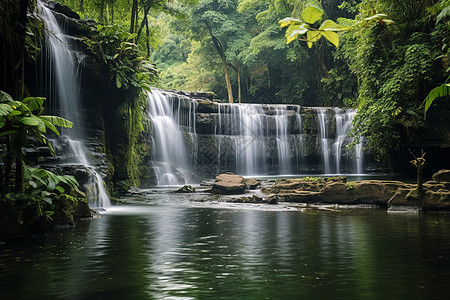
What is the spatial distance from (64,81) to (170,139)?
9001 mm

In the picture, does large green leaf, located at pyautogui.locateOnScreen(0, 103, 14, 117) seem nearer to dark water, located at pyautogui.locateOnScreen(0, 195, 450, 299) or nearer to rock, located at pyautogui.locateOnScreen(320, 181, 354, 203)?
dark water, located at pyautogui.locateOnScreen(0, 195, 450, 299)

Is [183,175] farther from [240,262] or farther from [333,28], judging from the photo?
[333,28]

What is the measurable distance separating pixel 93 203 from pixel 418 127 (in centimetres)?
1207

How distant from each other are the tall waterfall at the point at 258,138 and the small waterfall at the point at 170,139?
0.06 m

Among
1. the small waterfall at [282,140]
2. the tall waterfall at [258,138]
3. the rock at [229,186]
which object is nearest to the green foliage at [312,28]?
the rock at [229,186]

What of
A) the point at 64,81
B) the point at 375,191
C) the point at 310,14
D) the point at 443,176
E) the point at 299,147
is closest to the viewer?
the point at 310,14

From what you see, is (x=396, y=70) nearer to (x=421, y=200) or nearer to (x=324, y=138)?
(x=421, y=200)

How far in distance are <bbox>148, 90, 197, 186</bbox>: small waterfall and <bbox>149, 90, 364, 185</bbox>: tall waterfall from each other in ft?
0.19

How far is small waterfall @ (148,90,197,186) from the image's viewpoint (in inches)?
878

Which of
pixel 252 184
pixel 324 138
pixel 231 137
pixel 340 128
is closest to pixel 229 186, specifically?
pixel 252 184

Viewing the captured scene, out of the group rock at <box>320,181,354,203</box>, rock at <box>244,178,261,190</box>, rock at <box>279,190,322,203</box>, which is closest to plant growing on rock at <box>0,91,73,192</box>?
rock at <box>279,190,322,203</box>

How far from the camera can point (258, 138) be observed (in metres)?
26.7

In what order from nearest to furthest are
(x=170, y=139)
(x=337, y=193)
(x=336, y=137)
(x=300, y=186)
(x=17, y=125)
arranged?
(x=17, y=125), (x=337, y=193), (x=300, y=186), (x=170, y=139), (x=336, y=137)

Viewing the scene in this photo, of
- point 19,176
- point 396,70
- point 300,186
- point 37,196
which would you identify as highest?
point 396,70
